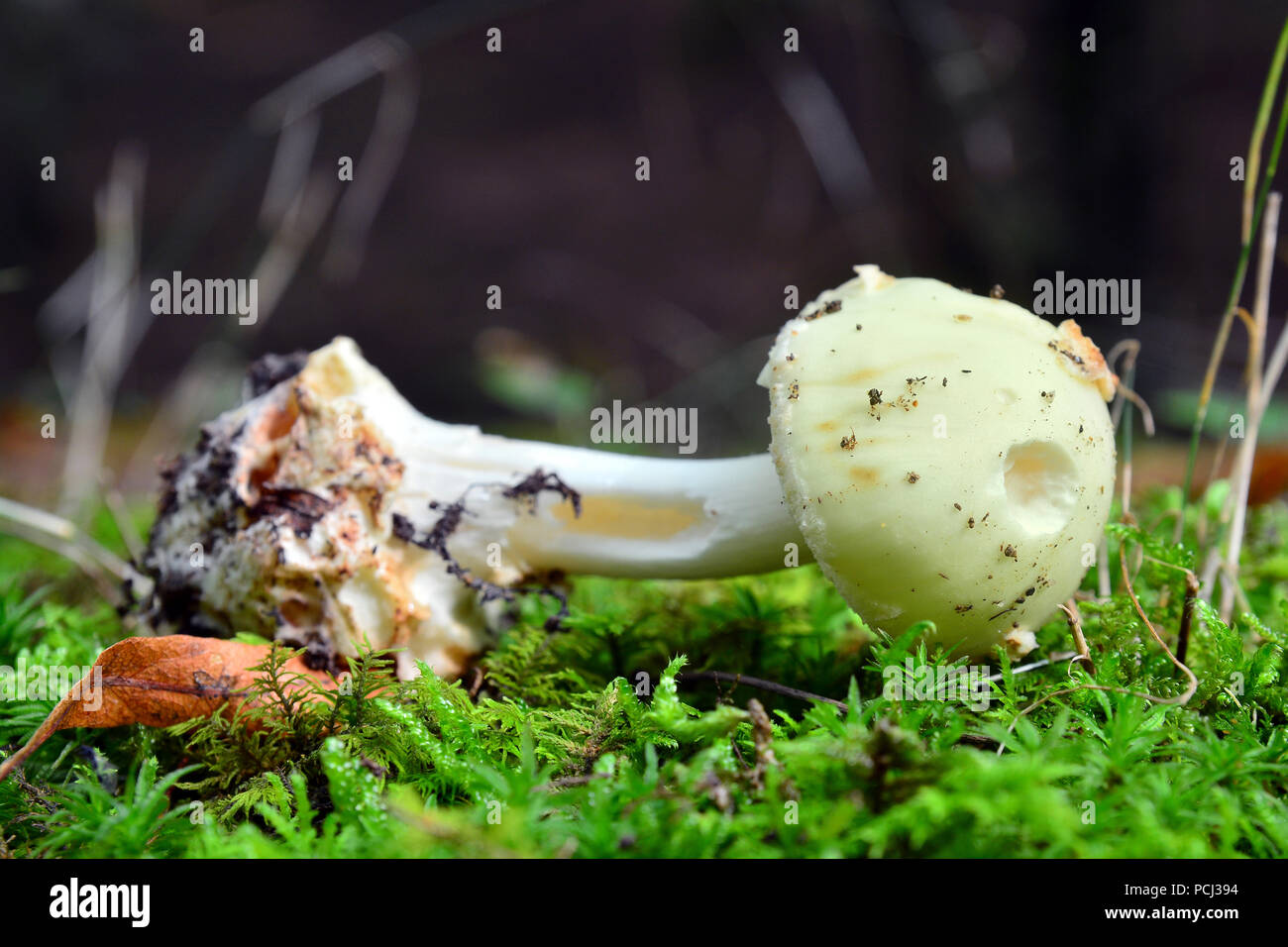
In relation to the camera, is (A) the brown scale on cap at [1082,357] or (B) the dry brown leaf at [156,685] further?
(A) the brown scale on cap at [1082,357]

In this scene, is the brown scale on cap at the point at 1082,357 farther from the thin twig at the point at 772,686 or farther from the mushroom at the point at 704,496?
the thin twig at the point at 772,686

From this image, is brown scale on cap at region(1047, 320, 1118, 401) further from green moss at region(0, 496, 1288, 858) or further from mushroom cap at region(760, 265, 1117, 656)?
green moss at region(0, 496, 1288, 858)

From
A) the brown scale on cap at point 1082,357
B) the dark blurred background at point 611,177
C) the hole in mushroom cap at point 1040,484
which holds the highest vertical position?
the dark blurred background at point 611,177

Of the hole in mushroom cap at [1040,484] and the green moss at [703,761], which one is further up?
the hole in mushroom cap at [1040,484]

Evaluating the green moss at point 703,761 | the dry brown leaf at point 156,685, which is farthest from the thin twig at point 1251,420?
the dry brown leaf at point 156,685

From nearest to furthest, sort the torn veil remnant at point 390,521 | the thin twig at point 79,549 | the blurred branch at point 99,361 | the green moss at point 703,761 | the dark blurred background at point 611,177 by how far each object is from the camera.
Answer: the green moss at point 703,761 < the torn veil remnant at point 390,521 < the thin twig at point 79,549 < the blurred branch at point 99,361 < the dark blurred background at point 611,177
